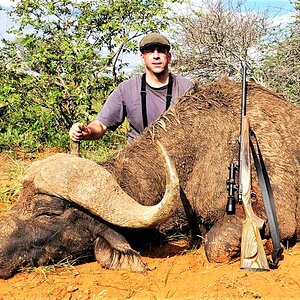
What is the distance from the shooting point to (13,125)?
11.2 m

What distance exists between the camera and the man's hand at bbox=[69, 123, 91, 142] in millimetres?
5523

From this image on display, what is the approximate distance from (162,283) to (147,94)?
3023 mm

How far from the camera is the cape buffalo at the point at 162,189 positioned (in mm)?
4348

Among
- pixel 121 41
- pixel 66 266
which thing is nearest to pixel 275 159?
pixel 66 266

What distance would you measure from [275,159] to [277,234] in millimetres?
904

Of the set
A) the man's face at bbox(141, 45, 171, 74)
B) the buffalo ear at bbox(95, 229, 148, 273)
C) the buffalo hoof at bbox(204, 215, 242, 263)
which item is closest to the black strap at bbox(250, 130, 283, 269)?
the buffalo hoof at bbox(204, 215, 242, 263)

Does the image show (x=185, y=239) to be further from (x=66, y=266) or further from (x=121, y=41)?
(x=121, y=41)

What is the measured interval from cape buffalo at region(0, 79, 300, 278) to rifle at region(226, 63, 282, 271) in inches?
Result: 12.2

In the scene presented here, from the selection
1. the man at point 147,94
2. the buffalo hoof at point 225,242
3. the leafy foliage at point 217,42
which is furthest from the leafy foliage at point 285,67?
the buffalo hoof at point 225,242

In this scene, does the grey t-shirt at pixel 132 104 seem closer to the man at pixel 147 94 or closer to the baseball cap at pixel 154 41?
the man at pixel 147 94

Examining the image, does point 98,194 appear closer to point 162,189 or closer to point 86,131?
point 162,189

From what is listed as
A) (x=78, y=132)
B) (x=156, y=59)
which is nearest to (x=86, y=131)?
(x=78, y=132)

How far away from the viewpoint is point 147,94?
650 centimetres

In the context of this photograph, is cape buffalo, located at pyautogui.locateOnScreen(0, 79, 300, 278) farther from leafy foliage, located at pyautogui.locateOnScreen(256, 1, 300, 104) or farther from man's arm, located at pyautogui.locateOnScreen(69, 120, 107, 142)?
leafy foliage, located at pyautogui.locateOnScreen(256, 1, 300, 104)
